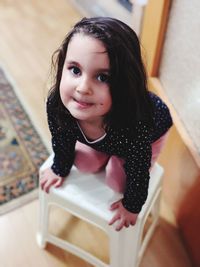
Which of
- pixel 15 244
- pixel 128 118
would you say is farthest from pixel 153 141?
pixel 15 244

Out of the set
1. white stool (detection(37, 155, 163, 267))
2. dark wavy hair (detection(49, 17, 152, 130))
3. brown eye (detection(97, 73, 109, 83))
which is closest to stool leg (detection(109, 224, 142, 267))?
white stool (detection(37, 155, 163, 267))

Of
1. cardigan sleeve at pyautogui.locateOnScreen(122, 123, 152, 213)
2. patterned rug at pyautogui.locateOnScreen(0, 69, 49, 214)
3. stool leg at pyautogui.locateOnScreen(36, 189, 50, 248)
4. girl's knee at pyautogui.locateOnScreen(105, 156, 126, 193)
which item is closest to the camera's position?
cardigan sleeve at pyautogui.locateOnScreen(122, 123, 152, 213)

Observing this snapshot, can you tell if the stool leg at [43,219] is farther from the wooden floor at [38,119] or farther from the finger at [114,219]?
the finger at [114,219]

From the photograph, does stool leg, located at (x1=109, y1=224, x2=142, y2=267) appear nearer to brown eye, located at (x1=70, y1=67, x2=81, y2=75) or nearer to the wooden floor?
the wooden floor

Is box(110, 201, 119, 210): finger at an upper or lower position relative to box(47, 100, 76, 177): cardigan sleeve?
lower

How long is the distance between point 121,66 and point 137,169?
0.25 meters

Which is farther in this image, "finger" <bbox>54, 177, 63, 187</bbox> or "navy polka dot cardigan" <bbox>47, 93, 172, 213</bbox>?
"finger" <bbox>54, 177, 63, 187</bbox>

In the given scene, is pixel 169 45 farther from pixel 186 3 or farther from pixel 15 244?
pixel 15 244

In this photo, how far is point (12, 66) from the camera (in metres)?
1.72

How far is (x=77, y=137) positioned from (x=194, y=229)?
0.46 meters

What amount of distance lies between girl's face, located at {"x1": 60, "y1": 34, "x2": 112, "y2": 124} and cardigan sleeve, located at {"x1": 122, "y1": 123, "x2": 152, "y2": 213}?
109mm

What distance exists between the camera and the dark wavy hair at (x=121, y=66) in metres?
0.68

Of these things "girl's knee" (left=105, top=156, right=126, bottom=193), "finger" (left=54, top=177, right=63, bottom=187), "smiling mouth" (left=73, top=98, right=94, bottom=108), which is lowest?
"finger" (left=54, top=177, right=63, bottom=187)

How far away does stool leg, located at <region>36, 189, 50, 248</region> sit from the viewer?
3.37ft
